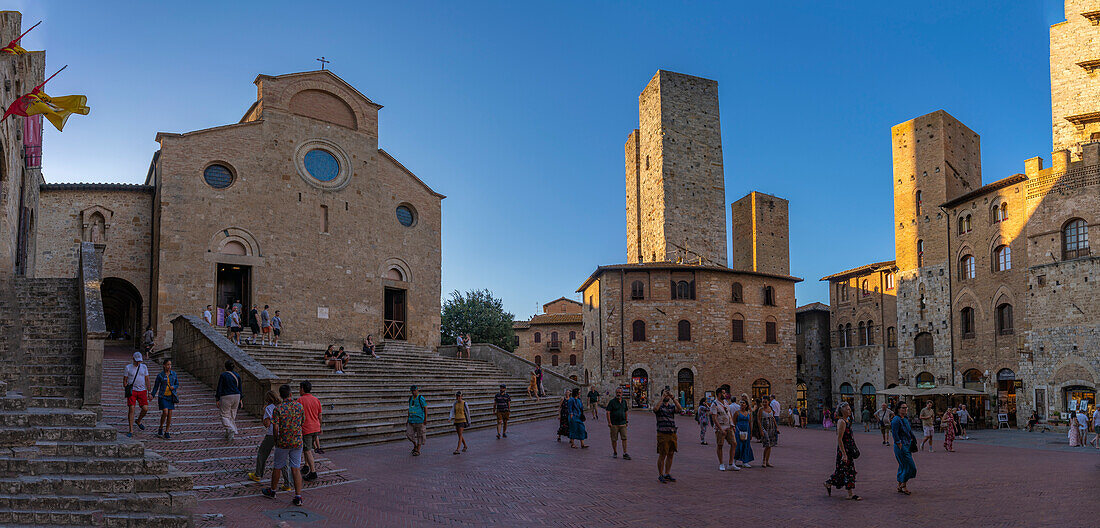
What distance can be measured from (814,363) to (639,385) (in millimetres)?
16294

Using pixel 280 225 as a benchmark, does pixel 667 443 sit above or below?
below

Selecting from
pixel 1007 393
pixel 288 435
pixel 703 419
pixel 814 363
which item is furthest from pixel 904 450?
pixel 814 363

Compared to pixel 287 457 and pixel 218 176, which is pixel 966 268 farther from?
pixel 287 457

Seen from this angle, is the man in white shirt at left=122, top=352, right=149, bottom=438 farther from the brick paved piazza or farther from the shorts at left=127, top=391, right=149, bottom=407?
the brick paved piazza

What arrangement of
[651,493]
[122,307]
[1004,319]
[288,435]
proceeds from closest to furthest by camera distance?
[288,435]
[651,493]
[1004,319]
[122,307]

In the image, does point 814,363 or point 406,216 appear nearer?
point 406,216

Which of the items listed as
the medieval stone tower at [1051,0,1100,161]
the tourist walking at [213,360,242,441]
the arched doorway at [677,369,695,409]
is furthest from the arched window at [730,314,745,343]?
the tourist walking at [213,360,242,441]

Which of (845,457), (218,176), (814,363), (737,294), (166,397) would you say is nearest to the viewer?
(845,457)

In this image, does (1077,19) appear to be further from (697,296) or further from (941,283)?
(697,296)

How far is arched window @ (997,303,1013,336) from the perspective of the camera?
3388 centimetres

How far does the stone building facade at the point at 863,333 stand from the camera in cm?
4306

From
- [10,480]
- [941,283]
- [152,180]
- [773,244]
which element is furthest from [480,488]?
[773,244]

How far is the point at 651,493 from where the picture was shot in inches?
430

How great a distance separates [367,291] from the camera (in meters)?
30.8
